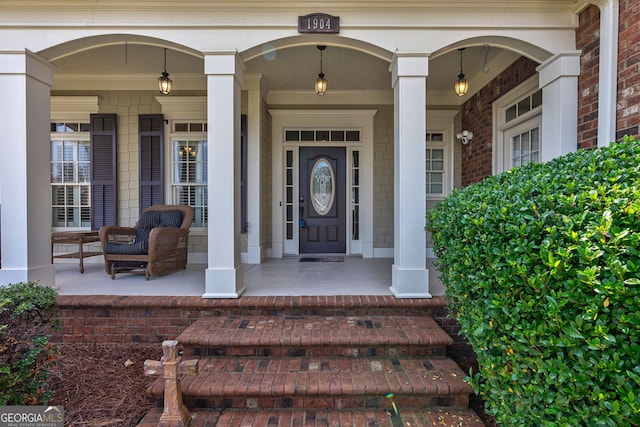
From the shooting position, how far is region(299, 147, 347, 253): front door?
5.70m

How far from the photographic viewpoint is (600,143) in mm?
2754

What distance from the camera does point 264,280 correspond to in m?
3.71

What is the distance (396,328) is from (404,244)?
80 cm

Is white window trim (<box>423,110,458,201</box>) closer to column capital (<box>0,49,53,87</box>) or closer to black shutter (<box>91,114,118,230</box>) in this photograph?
black shutter (<box>91,114,118,230</box>)

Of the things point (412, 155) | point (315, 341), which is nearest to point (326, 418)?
point (315, 341)

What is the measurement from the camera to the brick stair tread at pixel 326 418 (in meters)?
1.87

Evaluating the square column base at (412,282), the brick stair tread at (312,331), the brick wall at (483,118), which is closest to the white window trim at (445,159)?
the brick wall at (483,118)

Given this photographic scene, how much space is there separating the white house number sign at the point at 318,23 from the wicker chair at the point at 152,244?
8.79 ft

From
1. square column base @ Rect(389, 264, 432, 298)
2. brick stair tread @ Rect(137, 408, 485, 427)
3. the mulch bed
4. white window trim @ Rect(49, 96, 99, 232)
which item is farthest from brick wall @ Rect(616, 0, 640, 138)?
white window trim @ Rect(49, 96, 99, 232)

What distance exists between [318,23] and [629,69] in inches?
99.8

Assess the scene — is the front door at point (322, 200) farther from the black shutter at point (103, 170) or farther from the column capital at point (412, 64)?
the black shutter at point (103, 170)

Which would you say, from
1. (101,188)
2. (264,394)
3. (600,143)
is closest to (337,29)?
(600,143)

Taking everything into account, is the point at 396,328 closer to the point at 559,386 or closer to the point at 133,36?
the point at 559,386

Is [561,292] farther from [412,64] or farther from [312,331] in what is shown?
[412,64]
